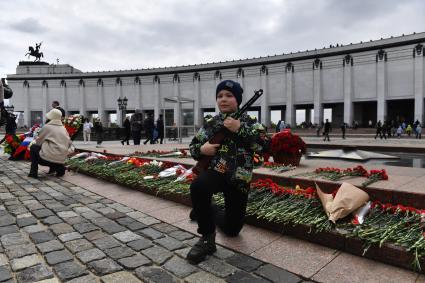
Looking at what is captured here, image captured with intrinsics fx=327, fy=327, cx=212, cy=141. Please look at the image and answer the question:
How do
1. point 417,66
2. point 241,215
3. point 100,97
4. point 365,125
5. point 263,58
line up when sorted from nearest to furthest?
1. point 241,215
2. point 417,66
3. point 365,125
4. point 263,58
5. point 100,97

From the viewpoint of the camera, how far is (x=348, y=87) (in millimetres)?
44875

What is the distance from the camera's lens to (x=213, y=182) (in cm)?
283

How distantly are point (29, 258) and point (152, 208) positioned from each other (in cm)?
187

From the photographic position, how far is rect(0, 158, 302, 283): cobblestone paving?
255 centimetres

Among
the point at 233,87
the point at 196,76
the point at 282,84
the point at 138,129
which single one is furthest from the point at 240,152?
the point at 196,76

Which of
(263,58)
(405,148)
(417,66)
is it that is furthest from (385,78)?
(405,148)

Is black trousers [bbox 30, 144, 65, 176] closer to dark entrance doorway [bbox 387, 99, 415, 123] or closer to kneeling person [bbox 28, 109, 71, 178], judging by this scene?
kneeling person [bbox 28, 109, 71, 178]

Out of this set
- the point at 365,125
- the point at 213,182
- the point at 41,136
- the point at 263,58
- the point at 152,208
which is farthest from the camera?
the point at 263,58

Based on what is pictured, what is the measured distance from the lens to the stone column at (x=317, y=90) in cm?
4712

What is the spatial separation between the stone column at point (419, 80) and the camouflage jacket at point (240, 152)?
43445 mm

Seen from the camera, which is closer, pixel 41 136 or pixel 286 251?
pixel 286 251

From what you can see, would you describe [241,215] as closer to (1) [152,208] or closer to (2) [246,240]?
(2) [246,240]

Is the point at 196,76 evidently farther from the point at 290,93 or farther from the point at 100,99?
the point at 100,99

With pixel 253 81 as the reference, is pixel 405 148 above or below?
below
